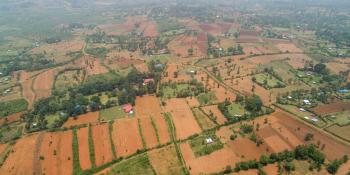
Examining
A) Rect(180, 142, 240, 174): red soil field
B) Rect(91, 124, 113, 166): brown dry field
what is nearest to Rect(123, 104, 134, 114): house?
Rect(91, 124, 113, 166): brown dry field

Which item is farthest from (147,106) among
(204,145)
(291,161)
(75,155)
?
(291,161)

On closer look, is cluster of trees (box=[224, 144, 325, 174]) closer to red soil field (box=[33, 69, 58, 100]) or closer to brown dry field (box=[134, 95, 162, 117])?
brown dry field (box=[134, 95, 162, 117])

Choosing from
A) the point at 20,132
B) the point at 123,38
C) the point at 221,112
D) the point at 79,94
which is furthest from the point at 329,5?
the point at 20,132

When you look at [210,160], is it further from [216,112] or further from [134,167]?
[216,112]

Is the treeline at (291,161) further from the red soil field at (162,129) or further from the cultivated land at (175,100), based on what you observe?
the red soil field at (162,129)

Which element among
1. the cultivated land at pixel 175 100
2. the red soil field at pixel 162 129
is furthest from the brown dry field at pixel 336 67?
the red soil field at pixel 162 129
